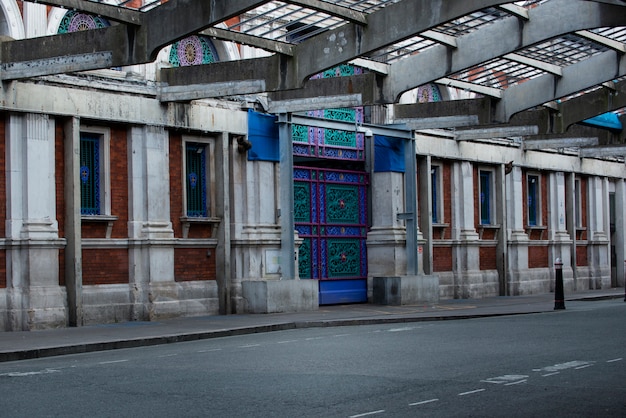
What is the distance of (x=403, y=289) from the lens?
27.0m

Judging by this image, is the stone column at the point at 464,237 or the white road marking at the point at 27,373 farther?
the stone column at the point at 464,237

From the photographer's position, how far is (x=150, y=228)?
73.2 feet

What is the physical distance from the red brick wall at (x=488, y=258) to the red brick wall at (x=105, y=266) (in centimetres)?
1336

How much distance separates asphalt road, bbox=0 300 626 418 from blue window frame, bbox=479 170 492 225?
15.0 metres

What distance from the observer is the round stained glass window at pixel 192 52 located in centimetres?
2381

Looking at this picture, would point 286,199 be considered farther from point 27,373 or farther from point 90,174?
point 27,373

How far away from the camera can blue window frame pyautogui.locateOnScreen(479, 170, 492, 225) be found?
3231cm

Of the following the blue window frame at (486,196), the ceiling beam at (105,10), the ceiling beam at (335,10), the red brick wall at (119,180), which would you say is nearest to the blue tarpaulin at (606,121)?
the blue window frame at (486,196)

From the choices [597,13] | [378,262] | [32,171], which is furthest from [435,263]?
[32,171]

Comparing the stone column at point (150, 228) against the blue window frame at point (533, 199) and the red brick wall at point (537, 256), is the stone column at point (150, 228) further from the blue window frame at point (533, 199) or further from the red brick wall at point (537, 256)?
the blue window frame at point (533, 199)

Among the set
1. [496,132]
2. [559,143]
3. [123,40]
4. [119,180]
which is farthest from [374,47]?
[559,143]

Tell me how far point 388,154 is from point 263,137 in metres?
4.55

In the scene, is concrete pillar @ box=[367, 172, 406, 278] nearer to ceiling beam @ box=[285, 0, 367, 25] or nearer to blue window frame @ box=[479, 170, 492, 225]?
blue window frame @ box=[479, 170, 492, 225]

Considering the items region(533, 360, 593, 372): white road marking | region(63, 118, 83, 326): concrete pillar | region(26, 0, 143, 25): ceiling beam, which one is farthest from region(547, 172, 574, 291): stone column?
region(533, 360, 593, 372): white road marking
